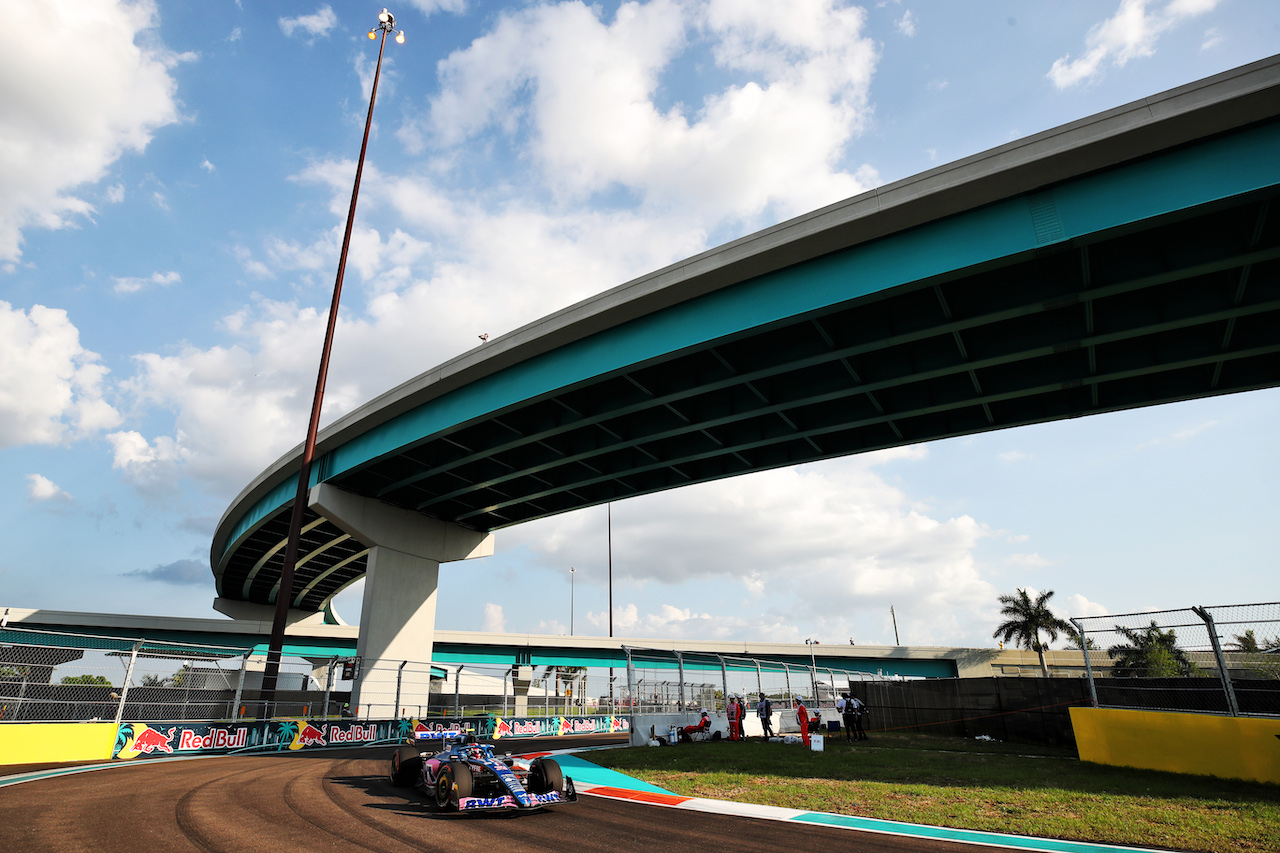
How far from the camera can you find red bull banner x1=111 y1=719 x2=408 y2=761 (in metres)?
15.0

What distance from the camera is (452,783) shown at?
31.2ft

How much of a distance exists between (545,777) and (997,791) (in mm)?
6910

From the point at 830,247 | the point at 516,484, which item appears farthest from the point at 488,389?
the point at 830,247

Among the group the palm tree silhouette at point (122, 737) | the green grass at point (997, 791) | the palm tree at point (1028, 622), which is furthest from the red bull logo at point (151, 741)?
the palm tree at point (1028, 622)

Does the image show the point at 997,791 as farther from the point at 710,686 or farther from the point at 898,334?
the point at 710,686

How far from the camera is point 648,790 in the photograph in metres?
11.6

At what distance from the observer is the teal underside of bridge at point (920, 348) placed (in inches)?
510

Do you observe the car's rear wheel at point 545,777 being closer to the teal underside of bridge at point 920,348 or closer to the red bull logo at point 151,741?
the teal underside of bridge at point 920,348

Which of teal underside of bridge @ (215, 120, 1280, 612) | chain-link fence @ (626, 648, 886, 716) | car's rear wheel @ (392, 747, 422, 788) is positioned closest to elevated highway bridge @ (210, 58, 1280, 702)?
teal underside of bridge @ (215, 120, 1280, 612)

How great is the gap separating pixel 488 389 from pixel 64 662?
11994mm

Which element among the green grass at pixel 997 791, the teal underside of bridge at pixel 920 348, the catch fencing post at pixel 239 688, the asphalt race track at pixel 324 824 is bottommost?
the green grass at pixel 997 791

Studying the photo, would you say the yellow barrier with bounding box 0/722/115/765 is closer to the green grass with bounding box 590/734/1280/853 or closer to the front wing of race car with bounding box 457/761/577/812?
the front wing of race car with bounding box 457/761/577/812

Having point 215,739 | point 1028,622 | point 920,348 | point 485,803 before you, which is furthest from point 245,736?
point 1028,622

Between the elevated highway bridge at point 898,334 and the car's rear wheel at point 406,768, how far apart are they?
10.3m
